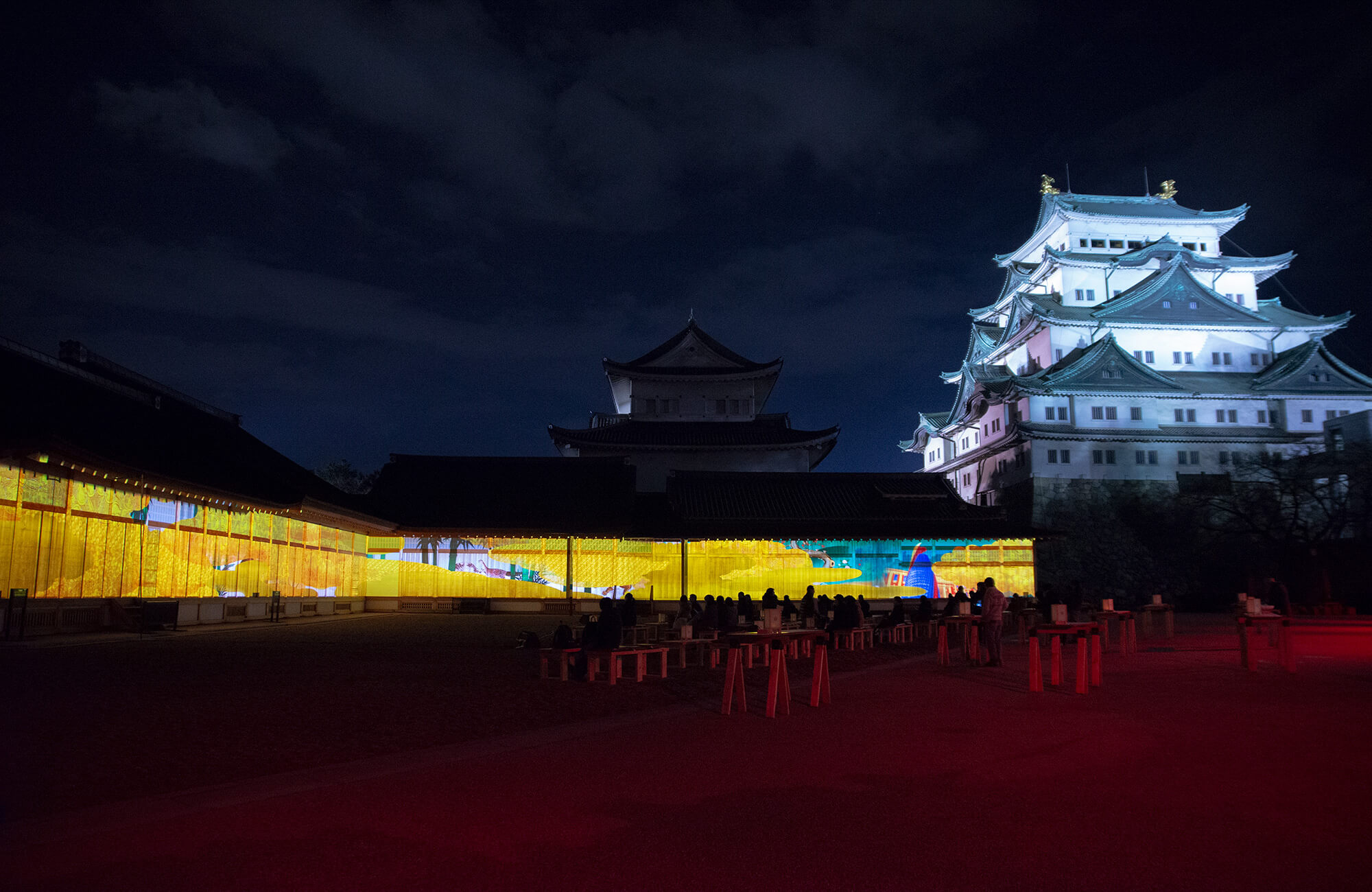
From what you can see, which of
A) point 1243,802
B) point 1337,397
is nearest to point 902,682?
point 1243,802

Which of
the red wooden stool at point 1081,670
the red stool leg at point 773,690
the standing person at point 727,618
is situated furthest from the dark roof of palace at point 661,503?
the red stool leg at point 773,690

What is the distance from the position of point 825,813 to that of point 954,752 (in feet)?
6.95

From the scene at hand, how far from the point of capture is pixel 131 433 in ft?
64.6

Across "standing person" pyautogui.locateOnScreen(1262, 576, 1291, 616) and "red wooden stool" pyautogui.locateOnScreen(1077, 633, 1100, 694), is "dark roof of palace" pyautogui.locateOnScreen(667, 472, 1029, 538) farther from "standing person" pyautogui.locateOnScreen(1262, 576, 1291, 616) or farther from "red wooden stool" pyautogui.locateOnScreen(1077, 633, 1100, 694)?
"red wooden stool" pyautogui.locateOnScreen(1077, 633, 1100, 694)

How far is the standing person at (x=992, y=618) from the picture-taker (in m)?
13.0

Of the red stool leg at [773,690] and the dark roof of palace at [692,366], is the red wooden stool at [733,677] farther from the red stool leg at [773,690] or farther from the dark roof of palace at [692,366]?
the dark roof of palace at [692,366]

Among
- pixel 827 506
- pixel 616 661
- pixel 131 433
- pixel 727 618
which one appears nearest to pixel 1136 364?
pixel 827 506

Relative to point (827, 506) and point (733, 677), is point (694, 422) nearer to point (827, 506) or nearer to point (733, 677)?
point (827, 506)

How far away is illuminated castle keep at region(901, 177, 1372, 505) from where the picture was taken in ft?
130

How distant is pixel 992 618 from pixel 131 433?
18.9 m

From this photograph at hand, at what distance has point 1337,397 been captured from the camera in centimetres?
4028

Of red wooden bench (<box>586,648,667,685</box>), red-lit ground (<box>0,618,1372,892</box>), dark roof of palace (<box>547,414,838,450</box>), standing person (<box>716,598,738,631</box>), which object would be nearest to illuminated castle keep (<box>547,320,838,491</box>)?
dark roof of palace (<box>547,414,838,450</box>)

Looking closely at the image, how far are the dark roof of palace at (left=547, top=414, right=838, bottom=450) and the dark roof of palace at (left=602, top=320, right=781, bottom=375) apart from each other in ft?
9.29

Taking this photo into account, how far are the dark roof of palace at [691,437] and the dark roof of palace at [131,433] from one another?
13.9 meters
